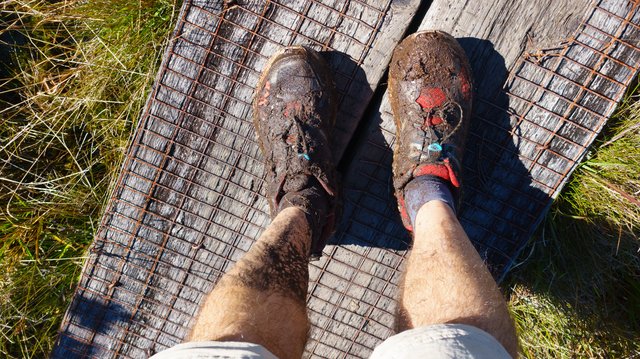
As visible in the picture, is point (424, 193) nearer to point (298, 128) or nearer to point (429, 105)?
point (429, 105)

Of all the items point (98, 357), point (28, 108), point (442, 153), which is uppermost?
point (442, 153)

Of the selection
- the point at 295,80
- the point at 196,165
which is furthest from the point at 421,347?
the point at 196,165

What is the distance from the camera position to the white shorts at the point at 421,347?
3.94 feet

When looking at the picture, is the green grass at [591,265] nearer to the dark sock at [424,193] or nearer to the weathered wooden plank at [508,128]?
the weathered wooden plank at [508,128]

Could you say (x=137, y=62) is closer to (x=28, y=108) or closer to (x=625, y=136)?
(x=28, y=108)

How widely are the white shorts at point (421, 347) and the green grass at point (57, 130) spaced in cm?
132

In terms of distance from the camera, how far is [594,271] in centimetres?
219

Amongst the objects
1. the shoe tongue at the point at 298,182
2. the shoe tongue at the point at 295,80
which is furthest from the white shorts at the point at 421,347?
the shoe tongue at the point at 295,80

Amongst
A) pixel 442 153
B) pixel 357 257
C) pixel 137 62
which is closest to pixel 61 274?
pixel 137 62

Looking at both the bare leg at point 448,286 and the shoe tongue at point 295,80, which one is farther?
the shoe tongue at point 295,80

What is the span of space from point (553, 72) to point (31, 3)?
7.18ft

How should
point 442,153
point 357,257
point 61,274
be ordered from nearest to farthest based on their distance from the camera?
point 442,153 < point 357,257 < point 61,274

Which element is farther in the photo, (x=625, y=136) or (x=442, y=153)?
(x=625, y=136)

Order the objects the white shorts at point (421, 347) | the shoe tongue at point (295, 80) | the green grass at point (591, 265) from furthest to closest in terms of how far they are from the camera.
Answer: the green grass at point (591, 265)
the shoe tongue at point (295, 80)
the white shorts at point (421, 347)
